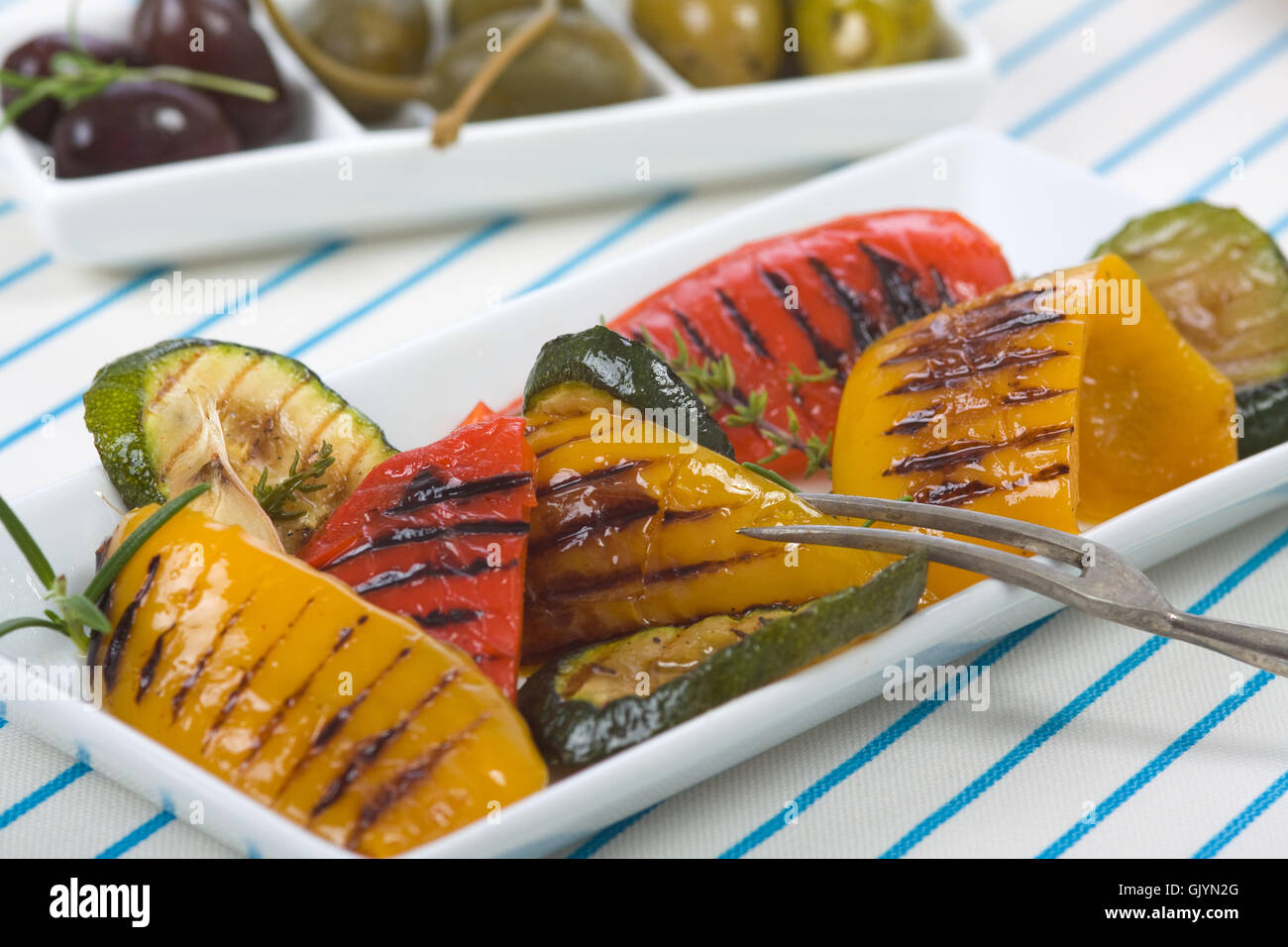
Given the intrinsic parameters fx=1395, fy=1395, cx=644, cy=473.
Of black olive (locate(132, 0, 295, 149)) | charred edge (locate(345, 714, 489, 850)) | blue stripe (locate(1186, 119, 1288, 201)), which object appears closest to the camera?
charred edge (locate(345, 714, 489, 850))

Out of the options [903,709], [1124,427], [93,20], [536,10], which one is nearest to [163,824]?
[903,709]

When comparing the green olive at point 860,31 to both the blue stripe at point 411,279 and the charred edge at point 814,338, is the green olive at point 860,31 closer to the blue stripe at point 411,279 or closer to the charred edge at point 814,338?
the blue stripe at point 411,279

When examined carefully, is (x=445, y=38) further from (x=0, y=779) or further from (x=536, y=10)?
(x=0, y=779)

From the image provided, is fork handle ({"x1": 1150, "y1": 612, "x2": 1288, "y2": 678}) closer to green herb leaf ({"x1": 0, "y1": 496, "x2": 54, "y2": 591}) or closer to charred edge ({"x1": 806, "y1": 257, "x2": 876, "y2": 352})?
charred edge ({"x1": 806, "y1": 257, "x2": 876, "y2": 352})
